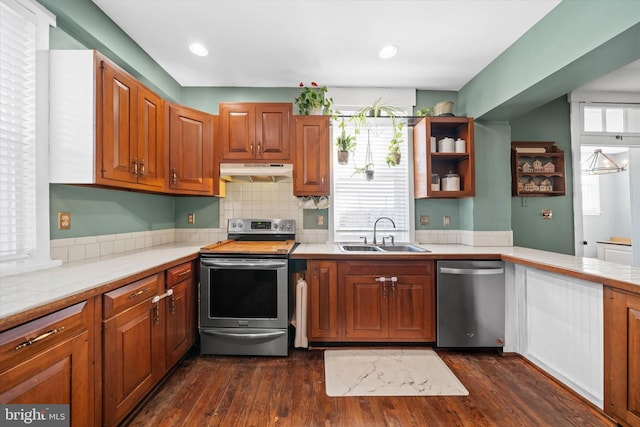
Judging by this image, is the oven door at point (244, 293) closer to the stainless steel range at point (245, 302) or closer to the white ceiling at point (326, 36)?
the stainless steel range at point (245, 302)

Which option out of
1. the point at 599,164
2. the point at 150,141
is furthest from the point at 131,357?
the point at 599,164

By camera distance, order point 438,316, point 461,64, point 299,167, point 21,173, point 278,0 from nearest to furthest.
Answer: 1. point 21,173
2. point 278,0
3. point 438,316
4. point 461,64
5. point 299,167

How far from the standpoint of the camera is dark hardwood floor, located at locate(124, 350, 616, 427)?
1.64m

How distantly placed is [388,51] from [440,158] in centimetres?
124

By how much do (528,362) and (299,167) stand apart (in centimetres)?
262

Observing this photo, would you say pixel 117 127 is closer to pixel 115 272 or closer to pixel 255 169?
pixel 115 272

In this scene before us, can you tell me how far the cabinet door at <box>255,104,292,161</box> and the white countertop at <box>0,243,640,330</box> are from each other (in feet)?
3.58

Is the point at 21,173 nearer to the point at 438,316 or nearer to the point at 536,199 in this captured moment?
the point at 438,316

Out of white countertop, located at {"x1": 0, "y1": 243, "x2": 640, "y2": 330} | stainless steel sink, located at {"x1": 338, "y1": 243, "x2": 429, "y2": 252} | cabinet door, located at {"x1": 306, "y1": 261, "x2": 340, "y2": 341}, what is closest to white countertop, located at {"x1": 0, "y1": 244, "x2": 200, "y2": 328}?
white countertop, located at {"x1": 0, "y1": 243, "x2": 640, "y2": 330}

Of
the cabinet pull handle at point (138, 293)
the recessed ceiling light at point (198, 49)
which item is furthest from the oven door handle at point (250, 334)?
the recessed ceiling light at point (198, 49)

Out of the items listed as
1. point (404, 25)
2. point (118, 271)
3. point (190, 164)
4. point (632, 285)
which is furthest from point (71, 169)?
point (632, 285)

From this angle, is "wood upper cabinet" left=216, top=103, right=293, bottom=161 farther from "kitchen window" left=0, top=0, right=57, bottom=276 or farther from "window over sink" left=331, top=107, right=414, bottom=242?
"kitchen window" left=0, top=0, right=57, bottom=276

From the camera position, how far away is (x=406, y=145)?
10.5 feet

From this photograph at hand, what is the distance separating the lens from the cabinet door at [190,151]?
249 centimetres
